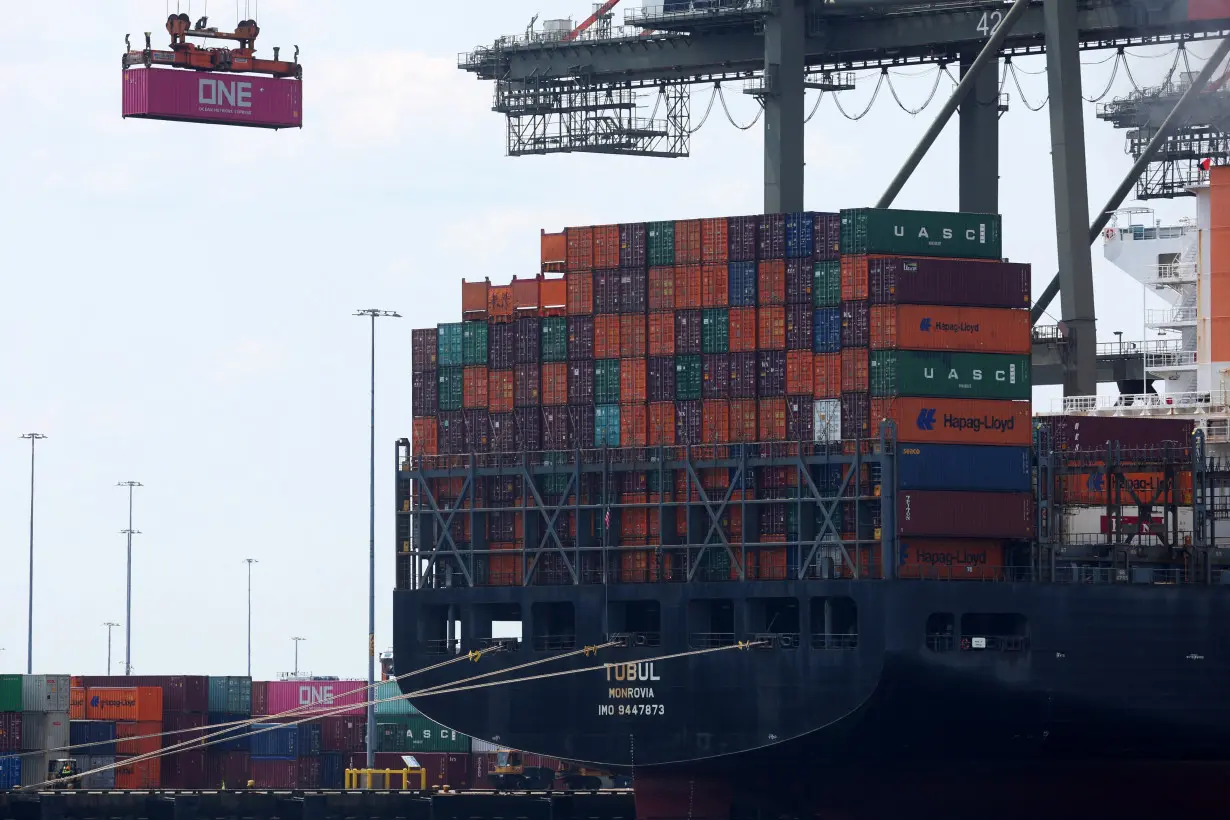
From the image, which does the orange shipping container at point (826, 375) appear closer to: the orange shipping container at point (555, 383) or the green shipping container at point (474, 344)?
the orange shipping container at point (555, 383)

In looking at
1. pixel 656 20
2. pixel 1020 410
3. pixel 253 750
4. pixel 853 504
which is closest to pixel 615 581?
pixel 853 504

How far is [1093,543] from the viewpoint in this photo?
76750 mm

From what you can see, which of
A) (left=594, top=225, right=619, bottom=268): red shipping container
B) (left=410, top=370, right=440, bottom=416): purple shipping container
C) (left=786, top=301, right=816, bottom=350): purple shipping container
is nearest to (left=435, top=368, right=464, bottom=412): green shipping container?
(left=410, top=370, right=440, bottom=416): purple shipping container

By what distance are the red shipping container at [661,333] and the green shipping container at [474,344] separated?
626 centimetres

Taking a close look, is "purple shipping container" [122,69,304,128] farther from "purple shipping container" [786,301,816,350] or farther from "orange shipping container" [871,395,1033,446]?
"orange shipping container" [871,395,1033,446]

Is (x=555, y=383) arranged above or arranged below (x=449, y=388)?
below

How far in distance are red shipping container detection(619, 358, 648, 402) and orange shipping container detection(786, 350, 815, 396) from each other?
4.70 meters

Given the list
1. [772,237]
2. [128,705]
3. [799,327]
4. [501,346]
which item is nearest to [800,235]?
[772,237]

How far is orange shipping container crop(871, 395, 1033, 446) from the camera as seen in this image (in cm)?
7281

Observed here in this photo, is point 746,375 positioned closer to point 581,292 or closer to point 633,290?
point 633,290

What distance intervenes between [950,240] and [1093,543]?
9786mm

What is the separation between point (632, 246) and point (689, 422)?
5.71 meters

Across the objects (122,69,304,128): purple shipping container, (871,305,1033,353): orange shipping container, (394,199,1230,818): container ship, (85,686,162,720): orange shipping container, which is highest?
(122,69,304,128): purple shipping container

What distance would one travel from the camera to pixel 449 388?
81875mm
